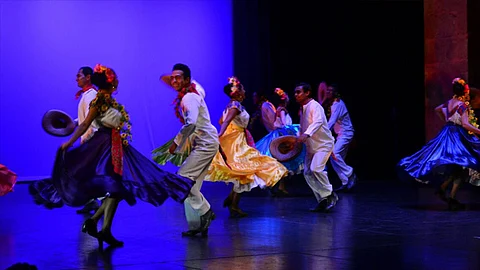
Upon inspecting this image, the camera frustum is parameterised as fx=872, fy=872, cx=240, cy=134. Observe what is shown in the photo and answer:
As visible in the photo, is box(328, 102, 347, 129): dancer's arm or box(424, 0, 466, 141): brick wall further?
box(424, 0, 466, 141): brick wall

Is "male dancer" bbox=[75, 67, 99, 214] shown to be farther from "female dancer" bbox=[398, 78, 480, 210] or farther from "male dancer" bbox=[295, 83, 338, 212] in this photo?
"female dancer" bbox=[398, 78, 480, 210]

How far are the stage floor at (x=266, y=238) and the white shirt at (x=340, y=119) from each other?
2.37m

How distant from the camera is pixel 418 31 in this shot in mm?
17297

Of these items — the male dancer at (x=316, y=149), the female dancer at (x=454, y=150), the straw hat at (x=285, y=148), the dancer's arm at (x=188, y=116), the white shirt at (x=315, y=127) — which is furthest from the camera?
the straw hat at (x=285, y=148)

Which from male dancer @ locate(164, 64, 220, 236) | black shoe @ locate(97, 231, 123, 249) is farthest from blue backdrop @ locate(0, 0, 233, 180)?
black shoe @ locate(97, 231, 123, 249)

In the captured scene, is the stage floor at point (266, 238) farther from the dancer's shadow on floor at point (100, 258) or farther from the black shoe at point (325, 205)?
the black shoe at point (325, 205)

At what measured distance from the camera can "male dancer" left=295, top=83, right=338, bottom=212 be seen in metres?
10.1

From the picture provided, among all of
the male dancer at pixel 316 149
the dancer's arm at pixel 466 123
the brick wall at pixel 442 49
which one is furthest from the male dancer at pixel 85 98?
the brick wall at pixel 442 49

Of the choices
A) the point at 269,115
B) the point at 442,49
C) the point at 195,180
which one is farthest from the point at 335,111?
the point at 195,180

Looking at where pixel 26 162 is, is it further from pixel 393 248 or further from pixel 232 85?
pixel 393 248

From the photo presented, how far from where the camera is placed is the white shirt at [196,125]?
7.65 m

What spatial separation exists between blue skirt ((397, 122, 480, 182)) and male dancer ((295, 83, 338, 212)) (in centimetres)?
107

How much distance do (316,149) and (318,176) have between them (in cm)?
34

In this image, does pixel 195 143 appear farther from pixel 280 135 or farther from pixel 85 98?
pixel 280 135
